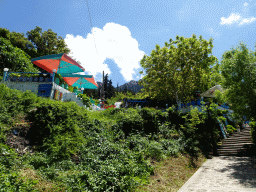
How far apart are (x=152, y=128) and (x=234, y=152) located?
6.69m

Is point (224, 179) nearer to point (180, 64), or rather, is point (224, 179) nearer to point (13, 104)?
point (13, 104)

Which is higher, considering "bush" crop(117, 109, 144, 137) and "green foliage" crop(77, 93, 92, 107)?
"green foliage" crop(77, 93, 92, 107)

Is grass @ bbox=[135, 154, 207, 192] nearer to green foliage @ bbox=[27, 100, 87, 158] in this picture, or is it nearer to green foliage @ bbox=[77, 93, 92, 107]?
green foliage @ bbox=[27, 100, 87, 158]

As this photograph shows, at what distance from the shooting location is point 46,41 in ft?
88.6

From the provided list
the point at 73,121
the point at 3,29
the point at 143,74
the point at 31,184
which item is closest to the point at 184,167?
the point at 73,121

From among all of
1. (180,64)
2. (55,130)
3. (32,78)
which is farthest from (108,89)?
(55,130)

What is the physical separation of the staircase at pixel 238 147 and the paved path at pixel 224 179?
2.62m

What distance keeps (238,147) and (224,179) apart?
707 cm

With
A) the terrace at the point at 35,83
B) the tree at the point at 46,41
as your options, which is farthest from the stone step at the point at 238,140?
the tree at the point at 46,41

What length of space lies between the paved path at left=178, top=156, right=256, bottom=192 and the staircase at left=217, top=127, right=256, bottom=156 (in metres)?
2.62

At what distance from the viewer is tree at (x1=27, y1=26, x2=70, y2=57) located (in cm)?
2638

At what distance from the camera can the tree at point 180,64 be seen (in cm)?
1739

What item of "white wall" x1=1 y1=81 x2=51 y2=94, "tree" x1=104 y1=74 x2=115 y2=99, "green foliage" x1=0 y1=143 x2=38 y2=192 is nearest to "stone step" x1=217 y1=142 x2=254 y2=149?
"green foliage" x1=0 y1=143 x2=38 y2=192

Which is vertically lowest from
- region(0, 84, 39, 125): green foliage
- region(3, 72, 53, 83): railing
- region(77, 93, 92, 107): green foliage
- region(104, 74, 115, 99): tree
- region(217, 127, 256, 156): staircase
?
region(217, 127, 256, 156): staircase
